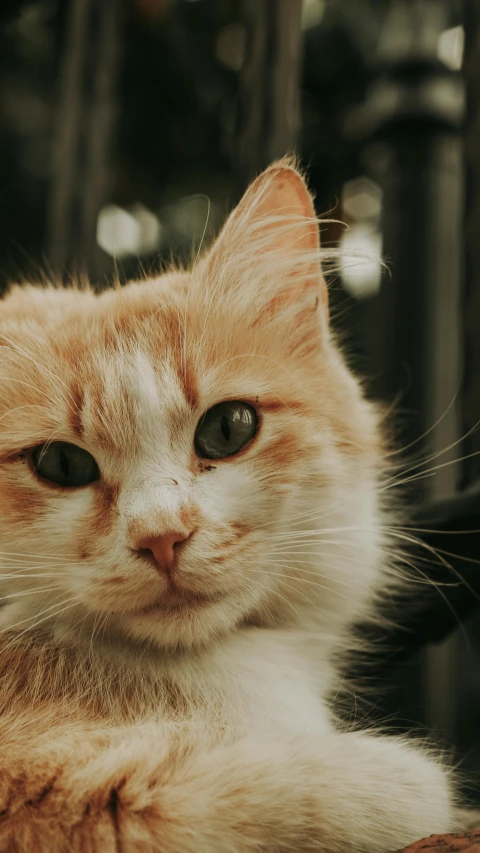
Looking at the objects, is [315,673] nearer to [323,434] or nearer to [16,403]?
[323,434]

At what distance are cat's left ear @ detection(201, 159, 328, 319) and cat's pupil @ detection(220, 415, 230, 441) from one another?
267 millimetres

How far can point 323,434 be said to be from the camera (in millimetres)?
1172

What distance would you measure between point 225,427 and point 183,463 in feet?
0.30

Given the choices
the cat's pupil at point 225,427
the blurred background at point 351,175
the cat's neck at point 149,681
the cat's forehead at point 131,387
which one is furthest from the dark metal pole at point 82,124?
the cat's neck at point 149,681

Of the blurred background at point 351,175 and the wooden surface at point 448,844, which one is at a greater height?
the blurred background at point 351,175

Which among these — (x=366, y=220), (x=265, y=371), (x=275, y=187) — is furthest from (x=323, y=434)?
(x=366, y=220)

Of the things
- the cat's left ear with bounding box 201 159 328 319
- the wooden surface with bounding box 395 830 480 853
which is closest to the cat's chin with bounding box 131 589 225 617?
the wooden surface with bounding box 395 830 480 853

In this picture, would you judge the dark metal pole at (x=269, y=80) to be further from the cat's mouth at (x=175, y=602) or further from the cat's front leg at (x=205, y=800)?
the cat's front leg at (x=205, y=800)

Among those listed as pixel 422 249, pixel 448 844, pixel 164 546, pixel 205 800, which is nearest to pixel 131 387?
pixel 164 546

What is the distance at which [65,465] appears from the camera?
1060mm

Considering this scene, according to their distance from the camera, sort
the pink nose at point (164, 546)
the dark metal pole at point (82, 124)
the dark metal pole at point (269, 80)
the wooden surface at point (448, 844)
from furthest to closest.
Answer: the dark metal pole at point (82, 124), the dark metal pole at point (269, 80), the pink nose at point (164, 546), the wooden surface at point (448, 844)

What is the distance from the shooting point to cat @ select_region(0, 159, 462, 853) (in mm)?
785

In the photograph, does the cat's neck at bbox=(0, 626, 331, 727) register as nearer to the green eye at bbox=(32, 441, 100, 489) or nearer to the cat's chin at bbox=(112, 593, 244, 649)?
the cat's chin at bbox=(112, 593, 244, 649)

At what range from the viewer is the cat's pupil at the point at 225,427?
1084 mm
